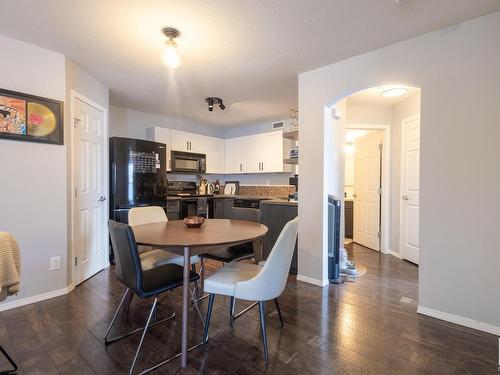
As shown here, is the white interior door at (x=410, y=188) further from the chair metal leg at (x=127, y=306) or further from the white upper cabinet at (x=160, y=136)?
the white upper cabinet at (x=160, y=136)

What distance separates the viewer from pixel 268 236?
340 centimetres

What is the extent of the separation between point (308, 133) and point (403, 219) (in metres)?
2.17

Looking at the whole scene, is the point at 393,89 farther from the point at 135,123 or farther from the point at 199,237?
the point at 135,123

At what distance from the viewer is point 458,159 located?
204cm

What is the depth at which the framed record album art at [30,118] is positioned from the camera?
7.34ft

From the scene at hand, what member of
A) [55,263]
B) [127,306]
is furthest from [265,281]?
[55,263]

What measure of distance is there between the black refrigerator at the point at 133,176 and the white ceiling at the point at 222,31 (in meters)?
0.85

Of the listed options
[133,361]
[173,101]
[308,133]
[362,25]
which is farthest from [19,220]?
[362,25]

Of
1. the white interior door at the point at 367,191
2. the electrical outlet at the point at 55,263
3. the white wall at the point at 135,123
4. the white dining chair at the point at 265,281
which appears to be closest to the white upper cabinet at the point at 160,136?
the white wall at the point at 135,123

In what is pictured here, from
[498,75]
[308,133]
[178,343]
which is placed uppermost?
[498,75]

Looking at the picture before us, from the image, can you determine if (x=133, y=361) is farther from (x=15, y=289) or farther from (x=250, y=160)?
(x=250, y=160)

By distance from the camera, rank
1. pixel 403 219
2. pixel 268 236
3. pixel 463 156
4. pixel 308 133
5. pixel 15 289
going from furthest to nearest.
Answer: pixel 403 219 < pixel 268 236 < pixel 308 133 < pixel 463 156 < pixel 15 289

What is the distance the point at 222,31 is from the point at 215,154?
3.46 m

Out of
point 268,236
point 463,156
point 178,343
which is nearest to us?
point 178,343
